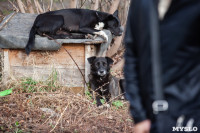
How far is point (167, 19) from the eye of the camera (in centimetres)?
114

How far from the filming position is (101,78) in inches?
218

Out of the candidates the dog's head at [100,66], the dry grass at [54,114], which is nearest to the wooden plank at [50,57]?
the dog's head at [100,66]

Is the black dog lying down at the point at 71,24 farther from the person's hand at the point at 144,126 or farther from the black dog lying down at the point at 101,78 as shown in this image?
the person's hand at the point at 144,126

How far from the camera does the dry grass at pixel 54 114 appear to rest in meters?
3.69

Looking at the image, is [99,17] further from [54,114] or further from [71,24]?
[54,114]

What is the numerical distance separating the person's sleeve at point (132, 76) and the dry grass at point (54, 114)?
2482 mm

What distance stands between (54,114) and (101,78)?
1.70 metres

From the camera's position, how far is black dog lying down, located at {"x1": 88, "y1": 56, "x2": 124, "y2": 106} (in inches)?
207

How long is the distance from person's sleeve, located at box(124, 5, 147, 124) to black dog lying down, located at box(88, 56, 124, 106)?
372 centimetres

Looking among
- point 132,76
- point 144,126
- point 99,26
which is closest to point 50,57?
point 99,26

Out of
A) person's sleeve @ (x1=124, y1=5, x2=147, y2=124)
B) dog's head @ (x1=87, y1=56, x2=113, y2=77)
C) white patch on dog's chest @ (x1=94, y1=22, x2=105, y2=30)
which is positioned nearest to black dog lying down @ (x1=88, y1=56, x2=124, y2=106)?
dog's head @ (x1=87, y1=56, x2=113, y2=77)

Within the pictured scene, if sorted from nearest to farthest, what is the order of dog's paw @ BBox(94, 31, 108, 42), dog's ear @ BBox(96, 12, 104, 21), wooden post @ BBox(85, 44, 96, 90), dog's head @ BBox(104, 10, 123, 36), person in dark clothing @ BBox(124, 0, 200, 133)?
person in dark clothing @ BBox(124, 0, 200, 133), wooden post @ BBox(85, 44, 96, 90), dog's paw @ BBox(94, 31, 108, 42), dog's ear @ BBox(96, 12, 104, 21), dog's head @ BBox(104, 10, 123, 36)

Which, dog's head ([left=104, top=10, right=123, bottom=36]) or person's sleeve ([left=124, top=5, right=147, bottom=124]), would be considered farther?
dog's head ([left=104, top=10, right=123, bottom=36])

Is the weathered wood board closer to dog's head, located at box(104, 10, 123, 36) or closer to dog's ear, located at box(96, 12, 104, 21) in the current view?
dog's ear, located at box(96, 12, 104, 21)
